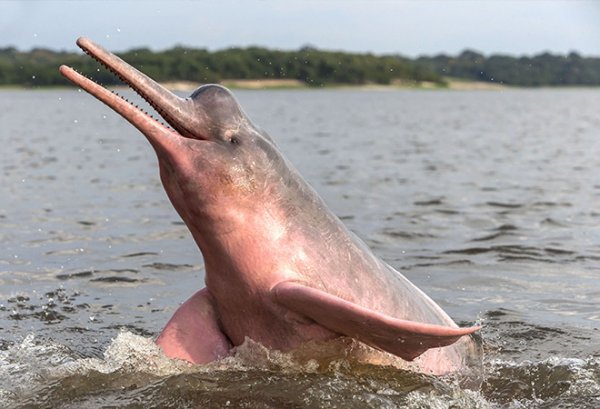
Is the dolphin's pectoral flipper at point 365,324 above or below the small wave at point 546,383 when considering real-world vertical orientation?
above

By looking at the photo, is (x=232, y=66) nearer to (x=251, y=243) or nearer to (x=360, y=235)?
(x=360, y=235)

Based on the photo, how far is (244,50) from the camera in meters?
107

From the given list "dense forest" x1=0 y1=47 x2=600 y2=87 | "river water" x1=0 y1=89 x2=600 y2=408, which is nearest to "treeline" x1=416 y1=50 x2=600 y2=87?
"dense forest" x1=0 y1=47 x2=600 y2=87

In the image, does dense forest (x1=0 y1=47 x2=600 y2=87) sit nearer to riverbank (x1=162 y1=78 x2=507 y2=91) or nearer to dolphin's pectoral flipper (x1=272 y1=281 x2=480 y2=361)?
riverbank (x1=162 y1=78 x2=507 y2=91)

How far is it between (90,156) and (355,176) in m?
9.93

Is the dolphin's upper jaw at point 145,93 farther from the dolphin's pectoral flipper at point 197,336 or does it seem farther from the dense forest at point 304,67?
the dense forest at point 304,67

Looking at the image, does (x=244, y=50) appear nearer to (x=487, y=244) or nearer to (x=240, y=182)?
(x=487, y=244)

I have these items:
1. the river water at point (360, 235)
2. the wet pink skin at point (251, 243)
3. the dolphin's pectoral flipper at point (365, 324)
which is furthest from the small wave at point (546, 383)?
the dolphin's pectoral flipper at point (365, 324)

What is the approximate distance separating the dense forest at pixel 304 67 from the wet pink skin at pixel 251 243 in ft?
200

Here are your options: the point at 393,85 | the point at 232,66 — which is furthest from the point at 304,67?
the point at 393,85

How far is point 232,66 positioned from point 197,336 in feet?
301

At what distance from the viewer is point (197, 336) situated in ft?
23.4

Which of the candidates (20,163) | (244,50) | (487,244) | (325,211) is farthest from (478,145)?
(244,50)

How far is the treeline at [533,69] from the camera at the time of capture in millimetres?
125312
